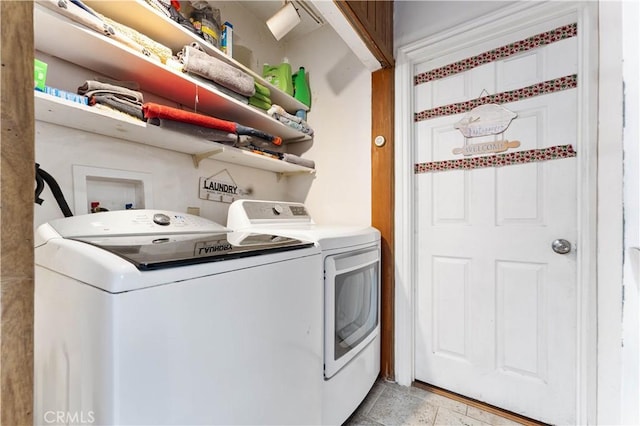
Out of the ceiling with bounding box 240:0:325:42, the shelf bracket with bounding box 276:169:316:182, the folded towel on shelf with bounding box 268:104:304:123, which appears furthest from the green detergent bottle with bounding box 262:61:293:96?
the shelf bracket with bounding box 276:169:316:182

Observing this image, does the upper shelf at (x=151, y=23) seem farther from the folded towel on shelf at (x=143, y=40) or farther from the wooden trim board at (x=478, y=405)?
the wooden trim board at (x=478, y=405)

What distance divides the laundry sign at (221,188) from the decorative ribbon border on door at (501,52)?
135cm

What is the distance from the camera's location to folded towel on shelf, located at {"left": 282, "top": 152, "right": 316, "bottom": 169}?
174 cm

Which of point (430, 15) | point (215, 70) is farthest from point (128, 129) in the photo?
point (430, 15)

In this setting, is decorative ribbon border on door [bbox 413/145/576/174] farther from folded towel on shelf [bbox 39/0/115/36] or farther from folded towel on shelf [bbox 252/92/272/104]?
folded towel on shelf [bbox 39/0/115/36]

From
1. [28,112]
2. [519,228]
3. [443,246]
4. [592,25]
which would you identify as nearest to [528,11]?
[592,25]

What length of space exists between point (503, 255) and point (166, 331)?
5.11ft

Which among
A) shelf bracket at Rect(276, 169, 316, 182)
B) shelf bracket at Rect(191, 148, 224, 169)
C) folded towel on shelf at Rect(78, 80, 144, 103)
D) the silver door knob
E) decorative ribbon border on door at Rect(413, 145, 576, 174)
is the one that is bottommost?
the silver door knob

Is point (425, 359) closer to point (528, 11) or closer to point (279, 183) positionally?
point (279, 183)

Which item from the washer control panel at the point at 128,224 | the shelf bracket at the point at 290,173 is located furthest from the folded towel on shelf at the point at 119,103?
the shelf bracket at the point at 290,173

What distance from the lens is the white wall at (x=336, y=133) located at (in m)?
1.78

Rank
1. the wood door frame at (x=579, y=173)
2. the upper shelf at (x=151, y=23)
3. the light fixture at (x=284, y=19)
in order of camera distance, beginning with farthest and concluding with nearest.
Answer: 1. the light fixture at (x=284, y=19)
2. the wood door frame at (x=579, y=173)
3. the upper shelf at (x=151, y=23)

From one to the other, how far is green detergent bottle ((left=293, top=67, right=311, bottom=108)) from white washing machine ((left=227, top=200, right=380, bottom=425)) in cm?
86

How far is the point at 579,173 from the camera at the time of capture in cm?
120
